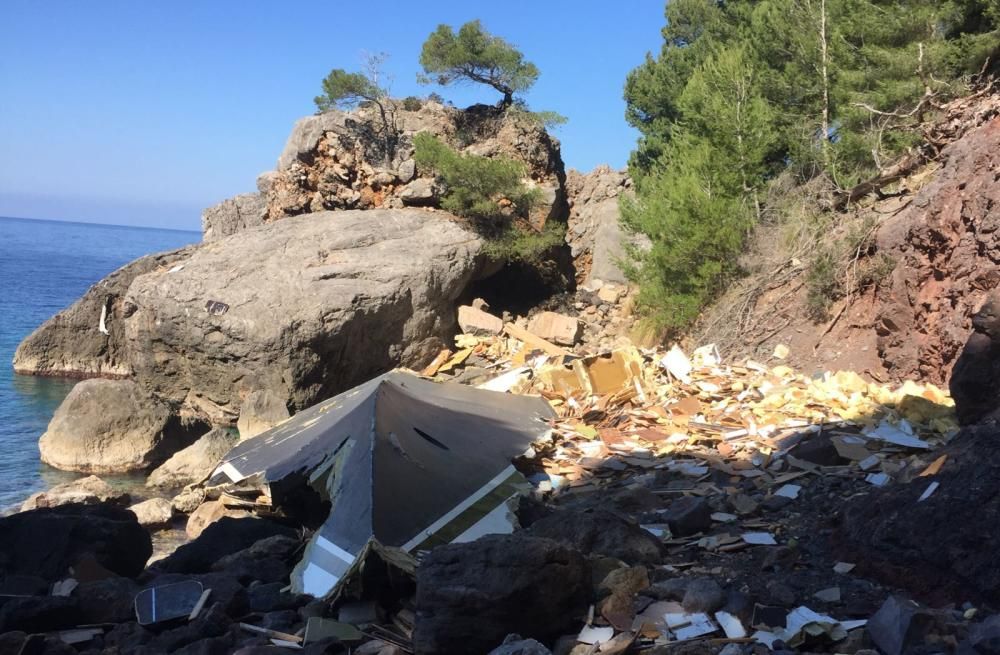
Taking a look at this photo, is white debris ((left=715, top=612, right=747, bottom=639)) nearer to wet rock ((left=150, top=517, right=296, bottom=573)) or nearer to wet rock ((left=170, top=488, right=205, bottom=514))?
wet rock ((left=150, top=517, right=296, bottom=573))

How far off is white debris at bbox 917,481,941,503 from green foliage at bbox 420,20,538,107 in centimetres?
1517

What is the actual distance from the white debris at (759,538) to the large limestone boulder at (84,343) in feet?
60.2

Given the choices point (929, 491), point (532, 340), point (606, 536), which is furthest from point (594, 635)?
point (532, 340)

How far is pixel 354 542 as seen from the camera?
496cm

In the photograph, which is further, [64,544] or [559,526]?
[64,544]

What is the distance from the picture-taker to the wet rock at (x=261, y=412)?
12.4 metres

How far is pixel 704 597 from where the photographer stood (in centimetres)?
354

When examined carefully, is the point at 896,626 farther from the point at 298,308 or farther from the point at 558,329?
the point at 558,329

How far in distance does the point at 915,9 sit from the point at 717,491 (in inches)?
368

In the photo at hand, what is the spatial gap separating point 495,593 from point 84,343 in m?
19.6

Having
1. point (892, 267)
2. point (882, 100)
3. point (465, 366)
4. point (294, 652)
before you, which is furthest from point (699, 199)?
point (294, 652)

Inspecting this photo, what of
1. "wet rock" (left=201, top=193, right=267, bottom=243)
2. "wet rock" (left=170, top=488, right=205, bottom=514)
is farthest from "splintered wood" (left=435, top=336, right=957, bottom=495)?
"wet rock" (left=201, top=193, right=267, bottom=243)

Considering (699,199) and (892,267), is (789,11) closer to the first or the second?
(699,199)

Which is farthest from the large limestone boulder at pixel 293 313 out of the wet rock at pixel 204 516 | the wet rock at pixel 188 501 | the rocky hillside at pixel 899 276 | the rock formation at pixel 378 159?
the rocky hillside at pixel 899 276
